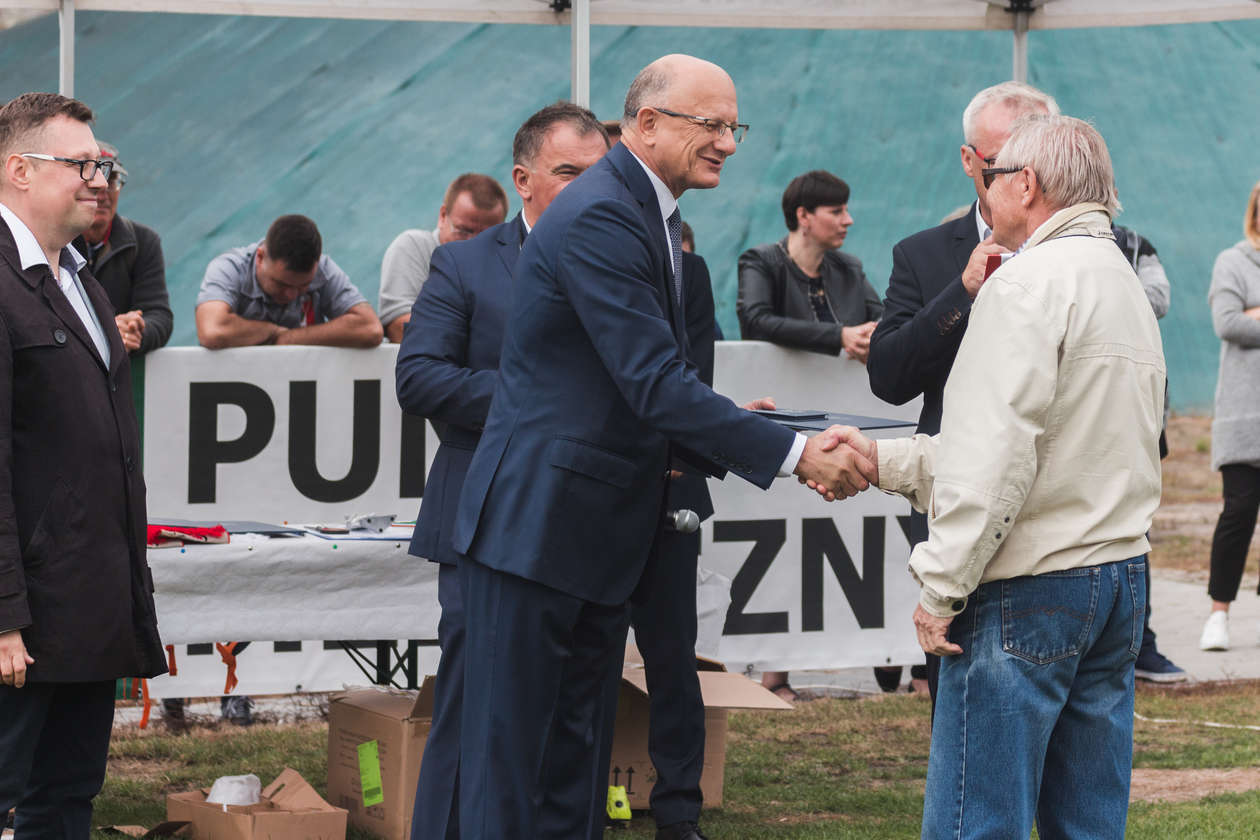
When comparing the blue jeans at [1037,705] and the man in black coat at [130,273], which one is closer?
the blue jeans at [1037,705]

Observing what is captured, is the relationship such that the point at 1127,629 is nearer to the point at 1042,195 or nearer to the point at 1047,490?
the point at 1047,490

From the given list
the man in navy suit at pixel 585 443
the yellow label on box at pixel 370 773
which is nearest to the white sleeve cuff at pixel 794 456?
the man in navy suit at pixel 585 443

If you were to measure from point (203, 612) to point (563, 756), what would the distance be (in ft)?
5.88

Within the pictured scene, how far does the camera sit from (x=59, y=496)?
3.04 metres

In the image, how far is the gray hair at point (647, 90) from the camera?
125 inches

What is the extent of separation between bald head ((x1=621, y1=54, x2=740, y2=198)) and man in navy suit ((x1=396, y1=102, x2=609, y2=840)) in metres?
0.77

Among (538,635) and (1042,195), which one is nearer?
(1042,195)

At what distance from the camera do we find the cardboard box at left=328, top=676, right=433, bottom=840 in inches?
177

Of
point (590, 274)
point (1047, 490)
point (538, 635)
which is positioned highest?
point (590, 274)

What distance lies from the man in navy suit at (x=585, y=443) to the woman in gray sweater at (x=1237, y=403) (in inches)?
189

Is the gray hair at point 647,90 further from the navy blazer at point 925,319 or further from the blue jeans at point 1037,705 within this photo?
the blue jeans at point 1037,705

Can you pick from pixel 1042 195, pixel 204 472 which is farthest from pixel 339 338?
pixel 1042 195

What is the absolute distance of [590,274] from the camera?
3.00 meters

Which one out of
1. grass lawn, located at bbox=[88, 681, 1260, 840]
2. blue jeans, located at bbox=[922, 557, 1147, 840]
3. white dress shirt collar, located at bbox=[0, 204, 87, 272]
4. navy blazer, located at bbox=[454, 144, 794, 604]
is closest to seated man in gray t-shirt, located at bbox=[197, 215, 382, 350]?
grass lawn, located at bbox=[88, 681, 1260, 840]
